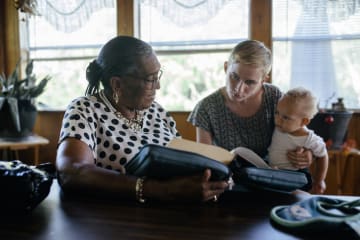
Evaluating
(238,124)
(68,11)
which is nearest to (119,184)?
(238,124)

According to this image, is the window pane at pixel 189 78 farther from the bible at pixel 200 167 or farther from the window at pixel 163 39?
the bible at pixel 200 167

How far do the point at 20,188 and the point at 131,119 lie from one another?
0.62 metres

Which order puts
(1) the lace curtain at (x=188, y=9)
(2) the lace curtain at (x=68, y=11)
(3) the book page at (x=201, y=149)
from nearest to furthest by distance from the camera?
1. (3) the book page at (x=201, y=149)
2. (1) the lace curtain at (x=188, y=9)
3. (2) the lace curtain at (x=68, y=11)

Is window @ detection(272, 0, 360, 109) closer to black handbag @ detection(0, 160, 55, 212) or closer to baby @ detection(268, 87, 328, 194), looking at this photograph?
baby @ detection(268, 87, 328, 194)

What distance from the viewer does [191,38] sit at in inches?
133

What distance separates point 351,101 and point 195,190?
2.57 m

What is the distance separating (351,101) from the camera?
3.07 metres

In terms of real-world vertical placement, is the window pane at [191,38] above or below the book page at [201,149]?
above

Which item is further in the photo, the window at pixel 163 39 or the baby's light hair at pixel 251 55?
the window at pixel 163 39

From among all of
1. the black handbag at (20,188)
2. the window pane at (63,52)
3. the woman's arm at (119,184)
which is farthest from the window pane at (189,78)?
the black handbag at (20,188)

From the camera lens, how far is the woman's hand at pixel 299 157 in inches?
63.1

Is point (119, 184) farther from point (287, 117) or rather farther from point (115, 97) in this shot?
point (287, 117)

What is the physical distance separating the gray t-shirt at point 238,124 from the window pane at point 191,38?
5.33 ft

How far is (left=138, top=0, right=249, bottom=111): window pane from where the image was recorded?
3.27 m
